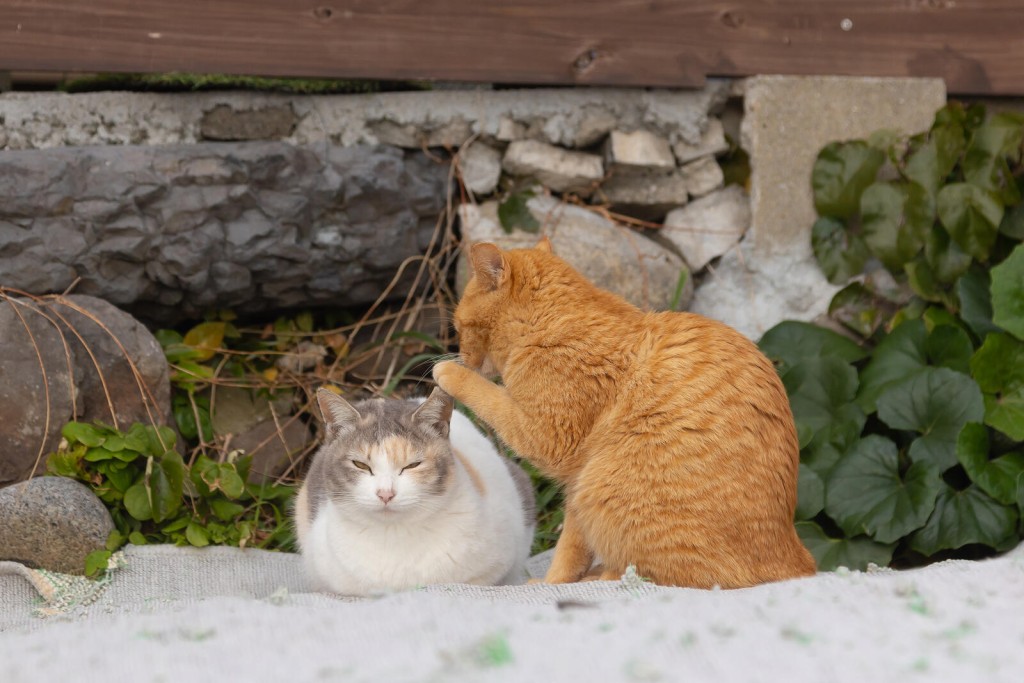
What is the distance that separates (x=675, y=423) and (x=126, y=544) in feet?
5.81

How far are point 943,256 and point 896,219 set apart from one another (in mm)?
225

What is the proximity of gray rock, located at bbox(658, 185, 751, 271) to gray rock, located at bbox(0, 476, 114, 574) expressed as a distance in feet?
8.05

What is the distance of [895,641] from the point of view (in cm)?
171

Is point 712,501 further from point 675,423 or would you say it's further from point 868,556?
point 868,556

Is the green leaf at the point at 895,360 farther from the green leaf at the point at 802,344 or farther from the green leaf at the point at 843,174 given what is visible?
the green leaf at the point at 843,174

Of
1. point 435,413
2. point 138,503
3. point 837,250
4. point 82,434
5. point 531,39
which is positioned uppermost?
point 531,39

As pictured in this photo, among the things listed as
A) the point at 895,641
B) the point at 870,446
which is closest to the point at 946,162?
the point at 870,446

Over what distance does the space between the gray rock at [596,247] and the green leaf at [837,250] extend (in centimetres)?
53

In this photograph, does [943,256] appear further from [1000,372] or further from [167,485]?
[167,485]

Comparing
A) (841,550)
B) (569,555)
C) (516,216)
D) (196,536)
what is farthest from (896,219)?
(196,536)

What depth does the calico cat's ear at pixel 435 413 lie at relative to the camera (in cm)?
258

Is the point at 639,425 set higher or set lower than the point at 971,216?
lower

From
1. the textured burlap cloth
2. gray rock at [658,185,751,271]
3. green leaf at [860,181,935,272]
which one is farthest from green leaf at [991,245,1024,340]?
the textured burlap cloth

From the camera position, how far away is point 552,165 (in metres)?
4.01
